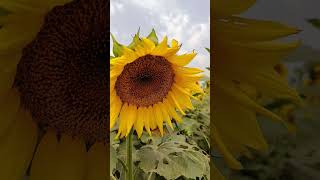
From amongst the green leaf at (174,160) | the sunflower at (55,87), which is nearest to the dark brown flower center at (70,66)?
the sunflower at (55,87)

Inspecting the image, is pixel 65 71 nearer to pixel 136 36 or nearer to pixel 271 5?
pixel 136 36

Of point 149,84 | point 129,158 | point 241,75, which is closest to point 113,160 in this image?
point 129,158

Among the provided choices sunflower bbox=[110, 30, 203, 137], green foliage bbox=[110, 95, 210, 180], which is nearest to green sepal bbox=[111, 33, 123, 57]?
sunflower bbox=[110, 30, 203, 137]

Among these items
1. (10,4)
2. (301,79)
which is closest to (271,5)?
(301,79)

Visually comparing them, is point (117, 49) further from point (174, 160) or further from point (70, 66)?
point (174, 160)

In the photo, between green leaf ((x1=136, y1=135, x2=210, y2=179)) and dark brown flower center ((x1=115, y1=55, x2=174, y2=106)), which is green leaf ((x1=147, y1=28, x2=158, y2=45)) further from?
green leaf ((x1=136, y1=135, x2=210, y2=179))

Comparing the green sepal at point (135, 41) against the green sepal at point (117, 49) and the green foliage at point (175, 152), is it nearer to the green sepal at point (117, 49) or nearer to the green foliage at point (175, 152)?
the green sepal at point (117, 49)
